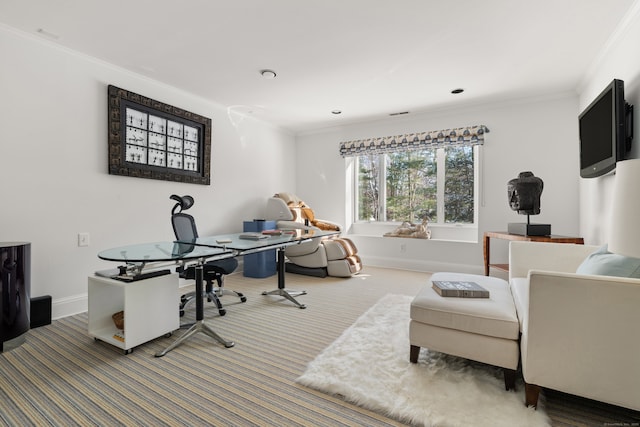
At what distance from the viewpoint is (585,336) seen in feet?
4.11

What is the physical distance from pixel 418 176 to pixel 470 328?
353 centimetres

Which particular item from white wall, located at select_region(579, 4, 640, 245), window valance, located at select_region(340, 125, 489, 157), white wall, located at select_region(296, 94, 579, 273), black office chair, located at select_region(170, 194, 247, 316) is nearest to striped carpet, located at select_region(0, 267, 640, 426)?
black office chair, located at select_region(170, 194, 247, 316)

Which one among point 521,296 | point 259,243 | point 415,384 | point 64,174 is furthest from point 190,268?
point 521,296

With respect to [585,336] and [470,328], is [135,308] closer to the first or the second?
[470,328]

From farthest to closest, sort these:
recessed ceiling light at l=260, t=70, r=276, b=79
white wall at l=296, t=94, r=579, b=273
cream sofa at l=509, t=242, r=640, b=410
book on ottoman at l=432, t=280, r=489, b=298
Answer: white wall at l=296, t=94, r=579, b=273, recessed ceiling light at l=260, t=70, r=276, b=79, book on ottoman at l=432, t=280, r=489, b=298, cream sofa at l=509, t=242, r=640, b=410

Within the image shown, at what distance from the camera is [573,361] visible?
128 centimetres

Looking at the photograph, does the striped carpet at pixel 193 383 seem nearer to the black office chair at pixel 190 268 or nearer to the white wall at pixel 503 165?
the black office chair at pixel 190 268

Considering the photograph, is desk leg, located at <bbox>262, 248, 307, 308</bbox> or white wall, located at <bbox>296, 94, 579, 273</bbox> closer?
desk leg, located at <bbox>262, 248, 307, 308</bbox>

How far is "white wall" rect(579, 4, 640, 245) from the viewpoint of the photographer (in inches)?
82.6

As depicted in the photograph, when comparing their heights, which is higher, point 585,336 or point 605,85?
point 605,85

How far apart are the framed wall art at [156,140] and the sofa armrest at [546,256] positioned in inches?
137

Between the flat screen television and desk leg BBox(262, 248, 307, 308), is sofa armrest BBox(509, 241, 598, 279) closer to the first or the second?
the flat screen television

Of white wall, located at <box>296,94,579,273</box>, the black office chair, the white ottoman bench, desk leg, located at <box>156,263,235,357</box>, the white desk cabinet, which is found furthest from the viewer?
white wall, located at <box>296,94,579,273</box>

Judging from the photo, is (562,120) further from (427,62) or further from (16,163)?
(16,163)
